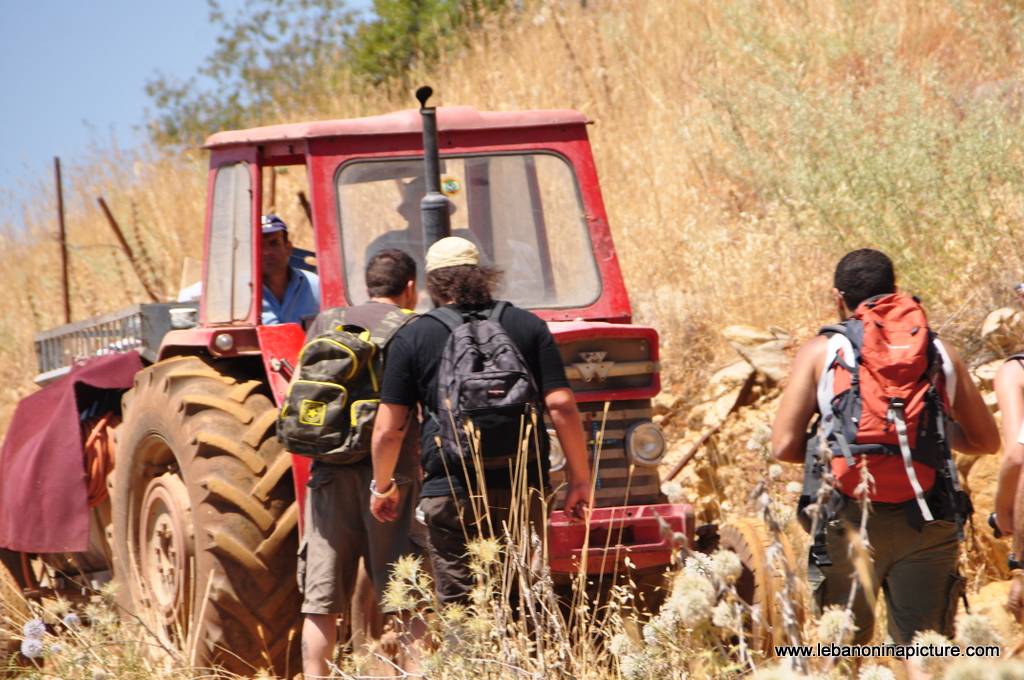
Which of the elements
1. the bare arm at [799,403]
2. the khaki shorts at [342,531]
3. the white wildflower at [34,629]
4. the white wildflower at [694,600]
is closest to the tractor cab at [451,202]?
the khaki shorts at [342,531]

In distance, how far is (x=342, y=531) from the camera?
4.67 m

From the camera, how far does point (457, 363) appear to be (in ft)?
13.4

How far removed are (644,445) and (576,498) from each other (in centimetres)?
90

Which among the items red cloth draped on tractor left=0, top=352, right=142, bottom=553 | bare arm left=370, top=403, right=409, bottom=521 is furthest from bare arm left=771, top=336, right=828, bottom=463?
red cloth draped on tractor left=0, top=352, right=142, bottom=553

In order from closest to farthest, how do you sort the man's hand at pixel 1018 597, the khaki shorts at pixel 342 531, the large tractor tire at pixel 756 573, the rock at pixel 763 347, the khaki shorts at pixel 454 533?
the man's hand at pixel 1018 597
the khaki shorts at pixel 454 533
the khaki shorts at pixel 342 531
the large tractor tire at pixel 756 573
the rock at pixel 763 347

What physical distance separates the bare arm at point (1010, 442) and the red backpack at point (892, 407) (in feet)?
0.47

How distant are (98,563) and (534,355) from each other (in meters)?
3.58

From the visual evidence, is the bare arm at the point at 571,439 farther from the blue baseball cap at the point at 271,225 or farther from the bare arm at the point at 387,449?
the blue baseball cap at the point at 271,225

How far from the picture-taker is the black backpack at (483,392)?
4059mm

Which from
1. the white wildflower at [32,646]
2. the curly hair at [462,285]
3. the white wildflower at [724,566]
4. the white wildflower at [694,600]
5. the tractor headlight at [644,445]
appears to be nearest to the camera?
the white wildflower at [694,600]

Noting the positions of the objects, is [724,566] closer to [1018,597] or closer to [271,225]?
[1018,597]

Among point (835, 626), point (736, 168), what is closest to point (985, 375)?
point (835, 626)

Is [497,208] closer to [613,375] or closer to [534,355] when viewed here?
[613,375]

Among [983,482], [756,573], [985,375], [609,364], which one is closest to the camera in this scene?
[756,573]
